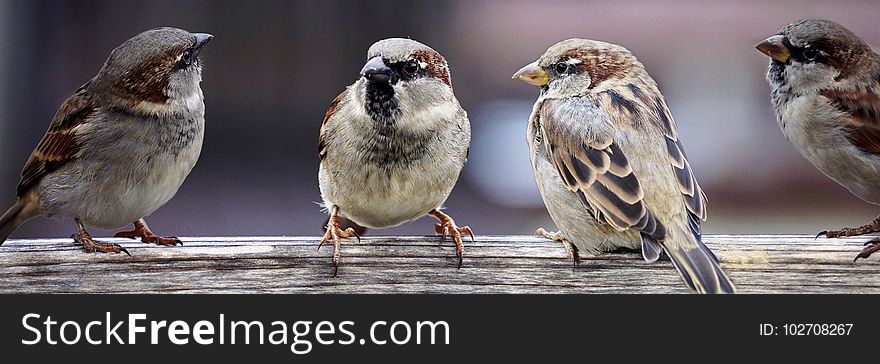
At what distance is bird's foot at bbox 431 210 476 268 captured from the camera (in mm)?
2568

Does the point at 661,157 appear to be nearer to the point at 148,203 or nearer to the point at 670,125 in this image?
the point at 670,125

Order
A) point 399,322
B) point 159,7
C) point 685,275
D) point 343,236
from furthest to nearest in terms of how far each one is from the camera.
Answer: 1. point 159,7
2. point 343,236
3. point 399,322
4. point 685,275

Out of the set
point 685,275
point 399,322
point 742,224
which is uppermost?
point 685,275

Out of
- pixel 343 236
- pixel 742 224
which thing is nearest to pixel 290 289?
pixel 343 236

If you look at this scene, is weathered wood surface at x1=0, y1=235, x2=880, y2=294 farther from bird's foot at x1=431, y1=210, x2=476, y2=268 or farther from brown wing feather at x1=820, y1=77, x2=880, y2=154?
brown wing feather at x1=820, y1=77, x2=880, y2=154

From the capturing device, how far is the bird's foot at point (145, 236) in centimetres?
255

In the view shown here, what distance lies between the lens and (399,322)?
2.38 m

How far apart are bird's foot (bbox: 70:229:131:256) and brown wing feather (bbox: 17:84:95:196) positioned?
6.5 inches

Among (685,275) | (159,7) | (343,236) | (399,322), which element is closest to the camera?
(685,275)

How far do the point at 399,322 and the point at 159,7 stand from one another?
2822 mm

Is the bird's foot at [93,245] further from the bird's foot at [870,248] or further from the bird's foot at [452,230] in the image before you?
the bird's foot at [870,248]

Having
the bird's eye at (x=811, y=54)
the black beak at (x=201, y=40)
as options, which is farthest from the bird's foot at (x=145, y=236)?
the bird's eye at (x=811, y=54)

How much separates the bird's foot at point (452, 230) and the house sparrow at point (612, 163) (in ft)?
0.72

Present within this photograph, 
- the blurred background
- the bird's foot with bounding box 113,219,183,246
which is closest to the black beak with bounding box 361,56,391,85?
the bird's foot with bounding box 113,219,183,246
